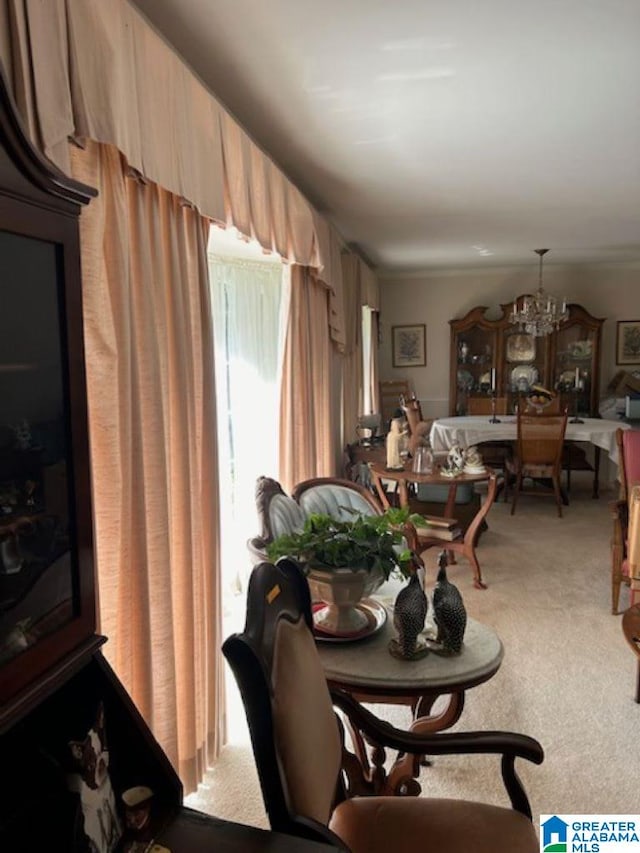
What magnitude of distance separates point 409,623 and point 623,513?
208 centimetres

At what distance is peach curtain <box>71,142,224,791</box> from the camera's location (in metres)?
1.38

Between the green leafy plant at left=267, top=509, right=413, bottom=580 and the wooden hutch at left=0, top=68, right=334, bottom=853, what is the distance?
657 mm

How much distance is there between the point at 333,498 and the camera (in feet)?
9.54

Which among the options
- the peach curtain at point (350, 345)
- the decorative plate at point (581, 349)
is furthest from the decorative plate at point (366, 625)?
the decorative plate at point (581, 349)

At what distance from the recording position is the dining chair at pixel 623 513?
303cm

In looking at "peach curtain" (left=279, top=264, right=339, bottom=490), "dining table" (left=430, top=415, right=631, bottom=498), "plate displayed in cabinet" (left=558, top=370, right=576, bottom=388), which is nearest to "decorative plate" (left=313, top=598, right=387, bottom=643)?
"peach curtain" (left=279, top=264, right=339, bottom=490)

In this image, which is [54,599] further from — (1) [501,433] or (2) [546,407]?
(2) [546,407]

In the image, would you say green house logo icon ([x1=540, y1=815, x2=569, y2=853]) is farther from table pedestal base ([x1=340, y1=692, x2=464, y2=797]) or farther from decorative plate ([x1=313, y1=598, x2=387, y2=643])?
decorative plate ([x1=313, y1=598, x2=387, y2=643])

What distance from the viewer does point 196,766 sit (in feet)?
6.21

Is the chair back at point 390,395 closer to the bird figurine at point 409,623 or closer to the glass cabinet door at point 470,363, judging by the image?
the glass cabinet door at point 470,363

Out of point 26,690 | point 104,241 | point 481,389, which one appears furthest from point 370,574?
point 481,389

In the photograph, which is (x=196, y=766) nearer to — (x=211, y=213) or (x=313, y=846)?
(x=313, y=846)

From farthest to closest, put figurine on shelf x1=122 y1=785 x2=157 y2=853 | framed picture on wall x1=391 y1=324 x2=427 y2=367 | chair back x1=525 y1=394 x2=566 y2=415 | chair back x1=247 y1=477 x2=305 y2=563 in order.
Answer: framed picture on wall x1=391 y1=324 x2=427 y2=367 < chair back x1=525 y1=394 x2=566 y2=415 < chair back x1=247 y1=477 x2=305 y2=563 < figurine on shelf x1=122 y1=785 x2=157 y2=853

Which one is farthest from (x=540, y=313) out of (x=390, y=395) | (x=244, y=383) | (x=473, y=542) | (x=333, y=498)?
(x=333, y=498)
